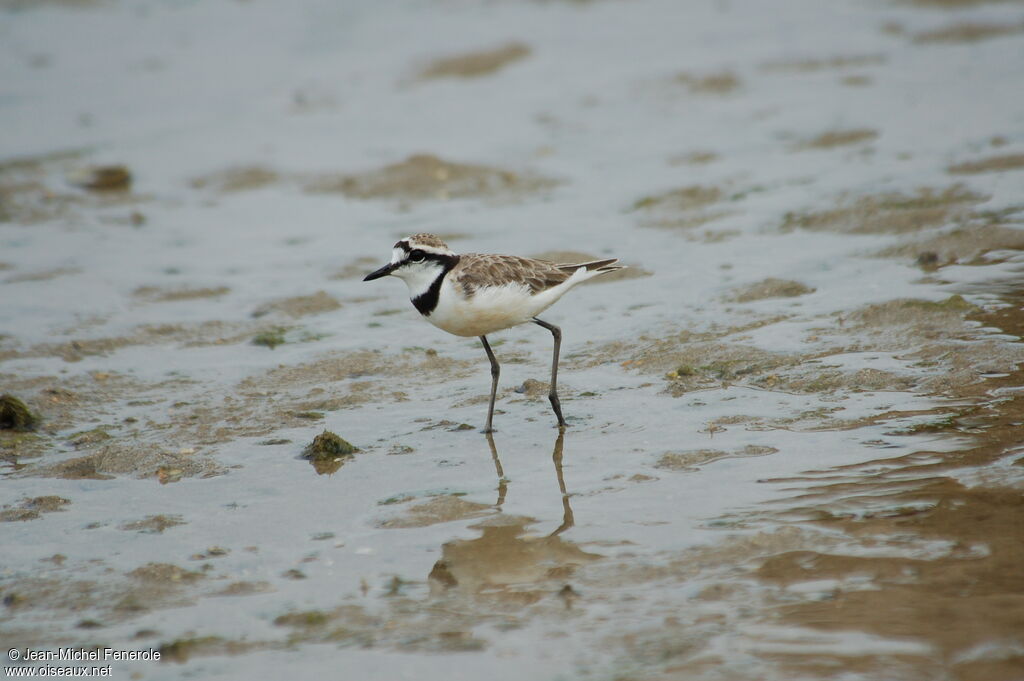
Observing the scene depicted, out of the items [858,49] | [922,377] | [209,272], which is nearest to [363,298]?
[209,272]

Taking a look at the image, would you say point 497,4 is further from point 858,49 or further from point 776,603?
point 776,603

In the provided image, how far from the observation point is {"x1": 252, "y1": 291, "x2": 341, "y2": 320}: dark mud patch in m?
9.45

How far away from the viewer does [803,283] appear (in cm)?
901

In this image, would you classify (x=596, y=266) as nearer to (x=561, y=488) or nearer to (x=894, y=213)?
(x=561, y=488)

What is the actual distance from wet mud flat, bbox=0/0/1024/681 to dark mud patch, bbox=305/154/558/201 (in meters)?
0.05

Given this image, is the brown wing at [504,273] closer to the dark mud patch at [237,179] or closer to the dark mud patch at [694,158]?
the dark mud patch at [694,158]

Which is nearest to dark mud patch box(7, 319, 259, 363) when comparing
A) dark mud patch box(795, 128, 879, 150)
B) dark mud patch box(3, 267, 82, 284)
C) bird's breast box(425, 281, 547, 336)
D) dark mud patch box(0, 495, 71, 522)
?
dark mud patch box(3, 267, 82, 284)

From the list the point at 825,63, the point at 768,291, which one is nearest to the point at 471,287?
the point at 768,291

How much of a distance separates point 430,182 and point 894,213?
5.01 m

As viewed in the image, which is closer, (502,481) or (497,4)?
(502,481)

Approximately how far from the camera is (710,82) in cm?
1516

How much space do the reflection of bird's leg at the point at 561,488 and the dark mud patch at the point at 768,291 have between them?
101 inches

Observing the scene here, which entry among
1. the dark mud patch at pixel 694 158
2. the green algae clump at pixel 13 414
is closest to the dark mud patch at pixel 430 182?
the dark mud patch at pixel 694 158

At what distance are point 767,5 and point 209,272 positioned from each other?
39.4 ft
